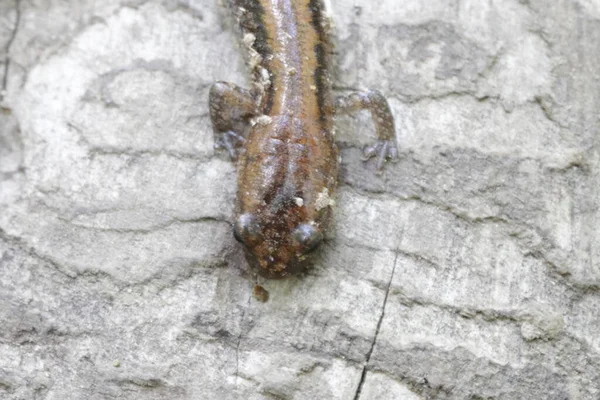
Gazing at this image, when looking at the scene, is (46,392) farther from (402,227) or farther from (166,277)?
(402,227)

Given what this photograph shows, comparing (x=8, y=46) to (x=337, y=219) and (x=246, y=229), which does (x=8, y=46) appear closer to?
(x=246, y=229)

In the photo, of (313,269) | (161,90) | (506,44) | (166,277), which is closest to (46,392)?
(166,277)

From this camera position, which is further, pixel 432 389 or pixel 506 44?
pixel 506 44

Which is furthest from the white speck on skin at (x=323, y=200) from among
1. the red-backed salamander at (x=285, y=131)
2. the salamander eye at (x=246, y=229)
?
the salamander eye at (x=246, y=229)

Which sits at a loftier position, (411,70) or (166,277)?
(411,70)

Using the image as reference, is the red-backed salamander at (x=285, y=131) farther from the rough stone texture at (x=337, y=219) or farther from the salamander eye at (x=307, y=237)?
the rough stone texture at (x=337, y=219)

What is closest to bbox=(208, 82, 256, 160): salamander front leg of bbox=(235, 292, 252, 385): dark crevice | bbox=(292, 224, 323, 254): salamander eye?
bbox=(292, 224, 323, 254): salamander eye

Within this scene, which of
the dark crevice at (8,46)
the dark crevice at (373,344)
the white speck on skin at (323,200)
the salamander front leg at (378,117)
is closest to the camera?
the dark crevice at (373,344)
